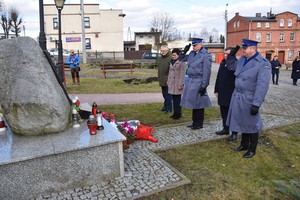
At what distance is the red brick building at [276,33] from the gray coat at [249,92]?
47.6 metres

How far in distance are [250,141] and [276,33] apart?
5056 centimetres

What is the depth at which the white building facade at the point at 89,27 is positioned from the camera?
37719mm

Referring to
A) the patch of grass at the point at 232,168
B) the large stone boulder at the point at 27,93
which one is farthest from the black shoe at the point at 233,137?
the large stone boulder at the point at 27,93

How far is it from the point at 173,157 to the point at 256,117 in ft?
4.94

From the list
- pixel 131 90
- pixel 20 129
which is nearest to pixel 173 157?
pixel 20 129

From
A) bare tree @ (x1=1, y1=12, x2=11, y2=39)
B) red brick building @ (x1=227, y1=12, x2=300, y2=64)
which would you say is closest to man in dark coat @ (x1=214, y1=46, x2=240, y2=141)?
bare tree @ (x1=1, y1=12, x2=11, y2=39)

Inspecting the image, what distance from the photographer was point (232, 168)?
166 inches

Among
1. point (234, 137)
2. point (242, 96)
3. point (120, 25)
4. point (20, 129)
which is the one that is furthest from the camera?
point (120, 25)

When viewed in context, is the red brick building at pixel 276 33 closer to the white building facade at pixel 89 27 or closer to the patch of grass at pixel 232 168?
the white building facade at pixel 89 27

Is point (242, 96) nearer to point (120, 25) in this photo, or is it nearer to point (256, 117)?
point (256, 117)

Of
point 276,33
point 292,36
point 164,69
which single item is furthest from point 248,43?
point 292,36

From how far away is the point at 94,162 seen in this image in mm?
3670

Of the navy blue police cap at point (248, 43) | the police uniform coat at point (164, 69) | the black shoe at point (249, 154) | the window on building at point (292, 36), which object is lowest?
the black shoe at point (249, 154)

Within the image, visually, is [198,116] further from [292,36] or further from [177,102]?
[292,36]
